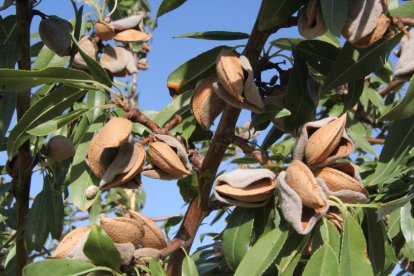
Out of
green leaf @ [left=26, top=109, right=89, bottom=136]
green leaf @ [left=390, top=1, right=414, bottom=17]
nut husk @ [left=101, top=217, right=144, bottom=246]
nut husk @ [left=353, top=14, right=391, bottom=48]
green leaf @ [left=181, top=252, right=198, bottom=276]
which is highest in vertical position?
green leaf @ [left=390, top=1, right=414, bottom=17]

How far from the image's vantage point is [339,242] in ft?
3.76

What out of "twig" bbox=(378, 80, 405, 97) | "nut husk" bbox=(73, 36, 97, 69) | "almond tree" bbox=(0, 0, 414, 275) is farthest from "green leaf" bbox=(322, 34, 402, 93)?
"twig" bbox=(378, 80, 405, 97)

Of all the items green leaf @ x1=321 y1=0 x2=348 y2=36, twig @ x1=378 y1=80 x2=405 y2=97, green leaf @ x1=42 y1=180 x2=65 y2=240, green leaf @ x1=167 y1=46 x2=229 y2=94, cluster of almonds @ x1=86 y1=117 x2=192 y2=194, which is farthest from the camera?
twig @ x1=378 y1=80 x2=405 y2=97

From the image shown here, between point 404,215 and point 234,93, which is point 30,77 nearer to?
point 234,93

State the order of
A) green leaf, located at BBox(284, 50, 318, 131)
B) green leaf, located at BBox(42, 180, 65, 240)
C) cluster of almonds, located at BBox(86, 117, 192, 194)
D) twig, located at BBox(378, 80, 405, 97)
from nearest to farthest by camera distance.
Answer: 1. cluster of almonds, located at BBox(86, 117, 192, 194)
2. green leaf, located at BBox(284, 50, 318, 131)
3. green leaf, located at BBox(42, 180, 65, 240)
4. twig, located at BBox(378, 80, 405, 97)

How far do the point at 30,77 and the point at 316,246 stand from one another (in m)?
0.63

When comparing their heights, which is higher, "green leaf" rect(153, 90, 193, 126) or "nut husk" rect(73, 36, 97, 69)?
"nut husk" rect(73, 36, 97, 69)

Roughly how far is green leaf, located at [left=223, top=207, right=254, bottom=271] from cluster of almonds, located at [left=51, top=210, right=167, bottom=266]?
125 millimetres

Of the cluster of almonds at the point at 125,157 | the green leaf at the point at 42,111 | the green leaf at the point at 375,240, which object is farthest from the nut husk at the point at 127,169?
the green leaf at the point at 375,240

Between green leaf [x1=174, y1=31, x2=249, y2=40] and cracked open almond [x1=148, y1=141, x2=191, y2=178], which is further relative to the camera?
green leaf [x1=174, y1=31, x2=249, y2=40]

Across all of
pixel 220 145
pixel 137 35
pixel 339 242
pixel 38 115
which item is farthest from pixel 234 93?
pixel 137 35

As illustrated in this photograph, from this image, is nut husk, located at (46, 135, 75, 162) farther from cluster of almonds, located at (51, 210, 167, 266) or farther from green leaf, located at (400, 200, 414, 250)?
green leaf, located at (400, 200, 414, 250)

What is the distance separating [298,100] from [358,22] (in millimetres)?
222

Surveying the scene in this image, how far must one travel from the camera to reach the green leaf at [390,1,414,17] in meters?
1.22
